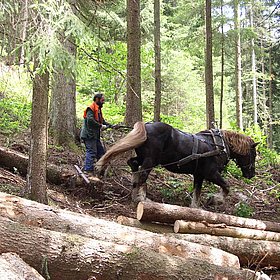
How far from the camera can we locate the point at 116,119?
1650cm

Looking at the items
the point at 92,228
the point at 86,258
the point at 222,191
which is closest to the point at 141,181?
the point at 222,191

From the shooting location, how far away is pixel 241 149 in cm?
916

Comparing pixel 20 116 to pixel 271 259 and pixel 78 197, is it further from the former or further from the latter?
pixel 271 259

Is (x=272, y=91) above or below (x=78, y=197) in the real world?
above

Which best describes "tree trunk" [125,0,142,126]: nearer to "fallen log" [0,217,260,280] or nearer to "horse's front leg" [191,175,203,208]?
"horse's front leg" [191,175,203,208]

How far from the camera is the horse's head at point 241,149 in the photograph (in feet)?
29.9

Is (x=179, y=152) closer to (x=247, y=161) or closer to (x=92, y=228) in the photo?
(x=247, y=161)

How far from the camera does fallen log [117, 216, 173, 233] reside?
19.0 ft

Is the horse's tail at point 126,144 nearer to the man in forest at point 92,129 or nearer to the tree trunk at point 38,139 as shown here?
the man in forest at point 92,129

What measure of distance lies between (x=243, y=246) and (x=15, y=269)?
371 cm

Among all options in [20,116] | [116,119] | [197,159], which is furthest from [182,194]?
[116,119]

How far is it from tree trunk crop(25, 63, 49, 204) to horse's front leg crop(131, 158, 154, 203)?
235cm

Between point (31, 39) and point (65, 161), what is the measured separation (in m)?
4.65

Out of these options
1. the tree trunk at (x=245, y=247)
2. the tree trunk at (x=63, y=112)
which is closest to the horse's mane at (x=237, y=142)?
the tree trunk at (x=245, y=247)
